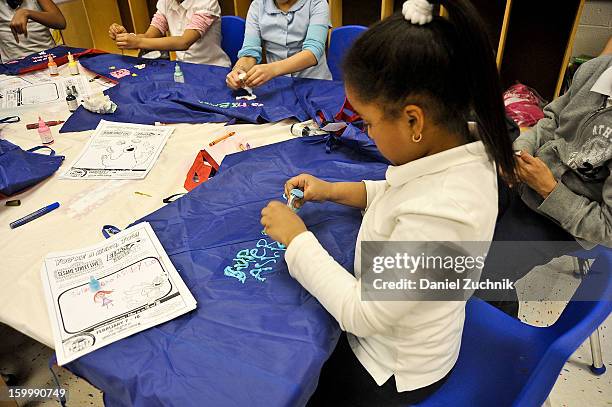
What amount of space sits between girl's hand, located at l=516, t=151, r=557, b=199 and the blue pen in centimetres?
120

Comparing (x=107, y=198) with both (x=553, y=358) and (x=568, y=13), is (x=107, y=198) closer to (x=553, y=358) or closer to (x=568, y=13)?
(x=553, y=358)

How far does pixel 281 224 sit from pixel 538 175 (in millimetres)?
731

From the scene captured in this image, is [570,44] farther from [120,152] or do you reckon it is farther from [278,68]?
[120,152]

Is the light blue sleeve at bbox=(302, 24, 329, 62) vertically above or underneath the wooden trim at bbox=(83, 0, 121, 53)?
above

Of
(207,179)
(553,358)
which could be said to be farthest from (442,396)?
(207,179)

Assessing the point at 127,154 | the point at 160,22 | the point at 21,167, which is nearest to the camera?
the point at 21,167

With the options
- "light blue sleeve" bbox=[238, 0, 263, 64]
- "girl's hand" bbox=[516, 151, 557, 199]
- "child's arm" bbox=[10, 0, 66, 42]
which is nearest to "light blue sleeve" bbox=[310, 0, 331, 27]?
"light blue sleeve" bbox=[238, 0, 263, 64]

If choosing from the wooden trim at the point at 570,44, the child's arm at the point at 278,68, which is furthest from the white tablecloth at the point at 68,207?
the wooden trim at the point at 570,44

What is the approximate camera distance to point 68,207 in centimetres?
112

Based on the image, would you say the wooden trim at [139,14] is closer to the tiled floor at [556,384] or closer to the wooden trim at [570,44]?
the tiled floor at [556,384]

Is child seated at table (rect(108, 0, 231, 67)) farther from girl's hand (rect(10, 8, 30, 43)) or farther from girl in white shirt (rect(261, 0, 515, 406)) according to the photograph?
girl in white shirt (rect(261, 0, 515, 406))

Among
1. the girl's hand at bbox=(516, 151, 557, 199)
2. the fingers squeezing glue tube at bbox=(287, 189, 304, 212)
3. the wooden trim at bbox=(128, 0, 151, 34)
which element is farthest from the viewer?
the wooden trim at bbox=(128, 0, 151, 34)

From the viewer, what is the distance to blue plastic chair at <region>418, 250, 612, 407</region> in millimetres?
681

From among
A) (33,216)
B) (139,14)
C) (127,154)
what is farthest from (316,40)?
(139,14)
